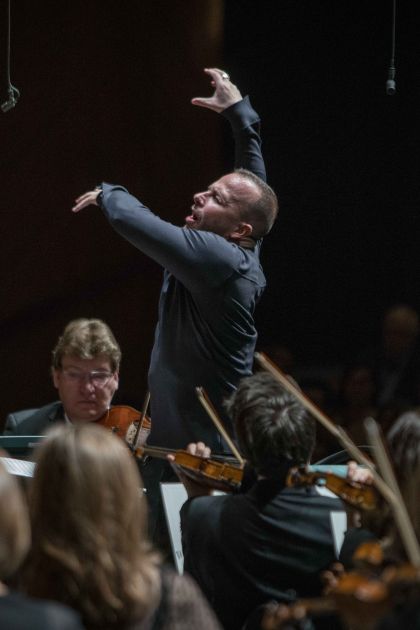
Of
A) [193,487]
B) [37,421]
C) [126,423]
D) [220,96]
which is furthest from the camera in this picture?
[37,421]

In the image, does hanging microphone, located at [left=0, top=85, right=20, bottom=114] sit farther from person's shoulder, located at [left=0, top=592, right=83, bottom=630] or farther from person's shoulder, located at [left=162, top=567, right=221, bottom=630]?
person's shoulder, located at [left=0, top=592, right=83, bottom=630]

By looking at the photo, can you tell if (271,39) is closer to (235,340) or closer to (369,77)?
(369,77)

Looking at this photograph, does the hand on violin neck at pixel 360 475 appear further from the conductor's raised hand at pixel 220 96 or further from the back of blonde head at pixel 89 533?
the conductor's raised hand at pixel 220 96

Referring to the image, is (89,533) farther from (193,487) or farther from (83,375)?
(83,375)

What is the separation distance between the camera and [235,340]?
3.31m

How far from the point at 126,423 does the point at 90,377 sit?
8.4 inches

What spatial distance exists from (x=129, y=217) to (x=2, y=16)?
217cm

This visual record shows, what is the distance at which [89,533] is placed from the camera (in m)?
1.79

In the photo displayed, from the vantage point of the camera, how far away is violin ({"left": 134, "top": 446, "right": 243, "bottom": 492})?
8.98 feet

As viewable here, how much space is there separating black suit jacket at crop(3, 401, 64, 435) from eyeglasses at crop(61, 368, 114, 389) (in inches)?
6.0

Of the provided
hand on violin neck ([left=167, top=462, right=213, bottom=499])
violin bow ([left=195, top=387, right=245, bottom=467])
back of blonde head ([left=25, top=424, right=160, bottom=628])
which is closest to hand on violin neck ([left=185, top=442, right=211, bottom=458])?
violin bow ([left=195, top=387, right=245, bottom=467])

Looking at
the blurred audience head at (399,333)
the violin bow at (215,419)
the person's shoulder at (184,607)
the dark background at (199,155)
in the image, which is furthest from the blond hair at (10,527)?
the blurred audience head at (399,333)

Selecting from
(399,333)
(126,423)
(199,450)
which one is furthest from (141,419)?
(399,333)

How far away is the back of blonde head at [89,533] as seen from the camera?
179 cm
